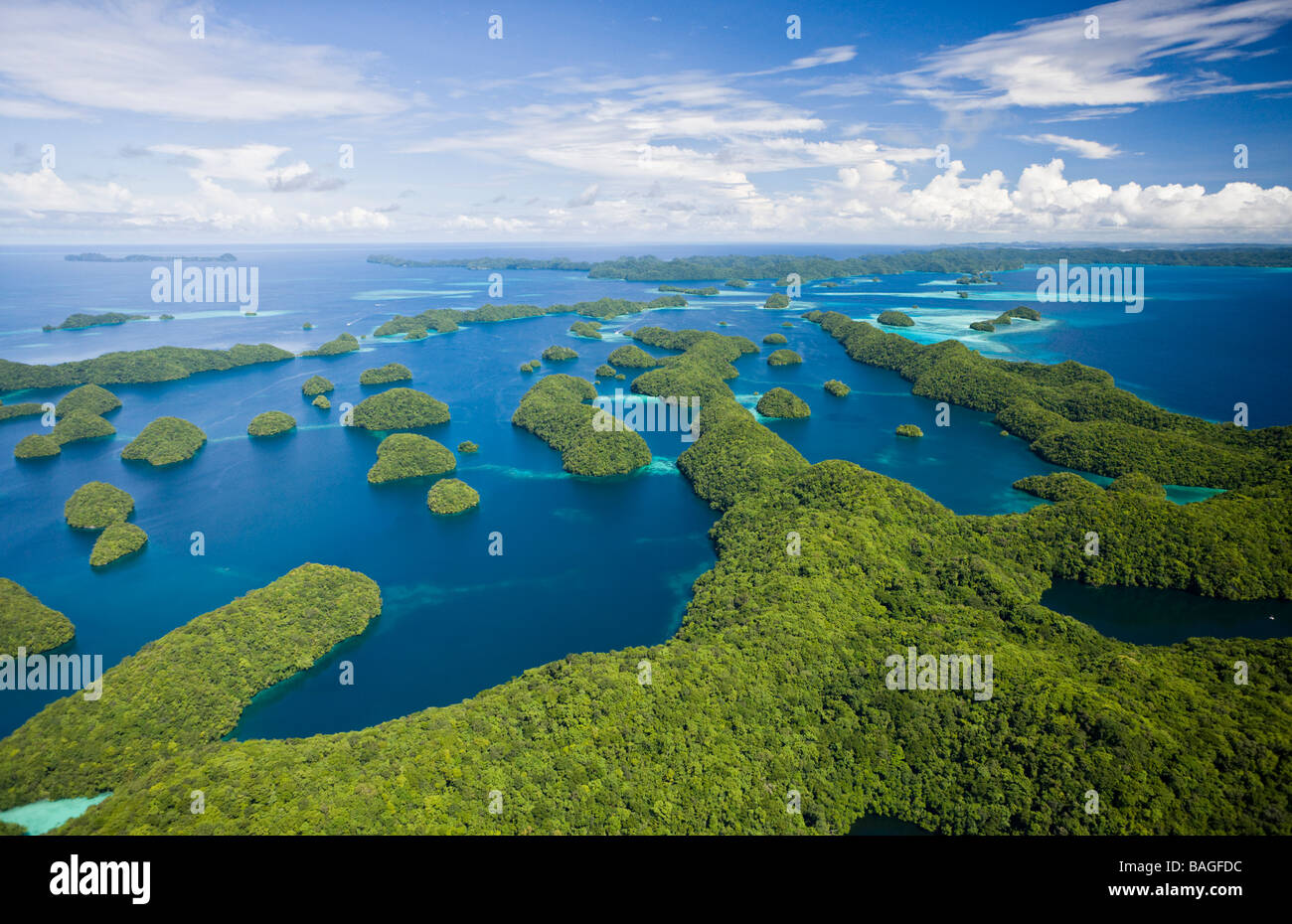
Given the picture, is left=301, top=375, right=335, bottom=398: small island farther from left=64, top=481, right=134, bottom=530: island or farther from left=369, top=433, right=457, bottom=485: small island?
left=64, top=481, right=134, bottom=530: island

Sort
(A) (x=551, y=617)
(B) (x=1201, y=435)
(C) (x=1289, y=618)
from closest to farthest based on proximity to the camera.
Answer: (C) (x=1289, y=618) → (A) (x=551, y=617) → (B) (x=1201, y=435)

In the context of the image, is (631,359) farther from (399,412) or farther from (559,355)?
(399,412)

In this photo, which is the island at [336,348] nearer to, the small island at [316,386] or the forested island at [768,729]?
the small island at [316,386]

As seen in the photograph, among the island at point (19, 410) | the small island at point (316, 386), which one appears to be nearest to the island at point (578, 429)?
the small island at point (316, 386)

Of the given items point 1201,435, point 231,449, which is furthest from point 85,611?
point 1201,435

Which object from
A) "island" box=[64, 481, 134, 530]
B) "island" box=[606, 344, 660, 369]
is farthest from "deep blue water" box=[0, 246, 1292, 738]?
"island" box=[606, 344, 660, 369]

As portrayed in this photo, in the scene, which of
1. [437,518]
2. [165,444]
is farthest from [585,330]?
[437,518]

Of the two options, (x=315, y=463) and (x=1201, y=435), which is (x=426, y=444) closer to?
(x=315, y=463)
